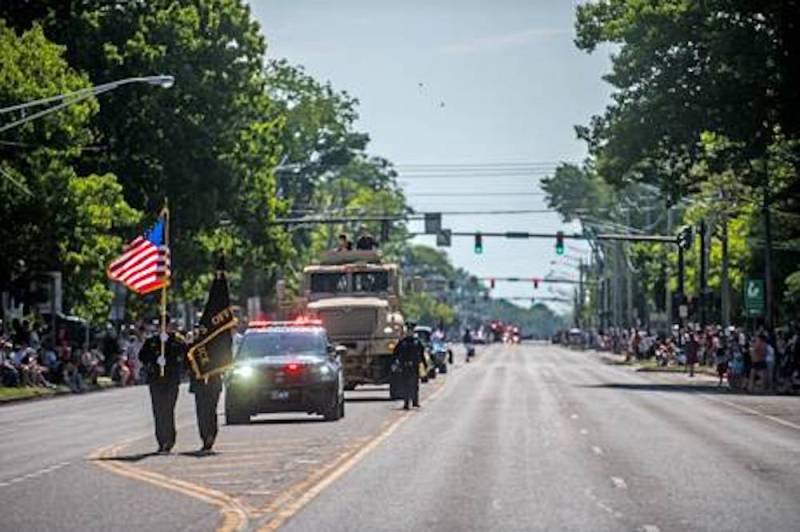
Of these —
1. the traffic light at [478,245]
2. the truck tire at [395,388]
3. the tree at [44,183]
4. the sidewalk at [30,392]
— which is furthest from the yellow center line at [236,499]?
the traffic light at [478,245]

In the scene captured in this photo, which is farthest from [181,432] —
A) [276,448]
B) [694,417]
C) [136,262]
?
[136,262]

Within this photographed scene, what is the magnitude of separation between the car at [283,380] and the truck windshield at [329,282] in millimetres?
15220

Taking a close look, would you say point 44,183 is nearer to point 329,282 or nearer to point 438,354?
point 329,282

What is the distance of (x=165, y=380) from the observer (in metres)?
30.5

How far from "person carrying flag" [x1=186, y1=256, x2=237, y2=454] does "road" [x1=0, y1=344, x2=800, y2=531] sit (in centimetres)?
59

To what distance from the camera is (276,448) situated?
104 ft

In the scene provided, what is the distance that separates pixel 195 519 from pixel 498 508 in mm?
3143

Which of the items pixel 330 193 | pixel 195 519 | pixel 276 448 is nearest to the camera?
pixel 195 519

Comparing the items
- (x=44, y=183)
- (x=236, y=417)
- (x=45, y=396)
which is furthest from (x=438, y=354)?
(x=236, y=417)

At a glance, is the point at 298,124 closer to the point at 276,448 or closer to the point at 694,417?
the point at 694,417

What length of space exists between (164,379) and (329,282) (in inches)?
1040

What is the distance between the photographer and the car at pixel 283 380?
3975 centimetres

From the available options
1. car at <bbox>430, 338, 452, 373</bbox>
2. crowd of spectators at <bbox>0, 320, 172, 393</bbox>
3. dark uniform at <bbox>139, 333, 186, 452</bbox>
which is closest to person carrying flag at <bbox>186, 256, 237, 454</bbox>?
dark uniform at <bbox>139, 333, 186, 452</bbox>

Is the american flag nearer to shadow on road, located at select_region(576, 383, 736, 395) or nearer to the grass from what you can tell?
shadow on road, located at select_region(576, 383, 736, 395)
